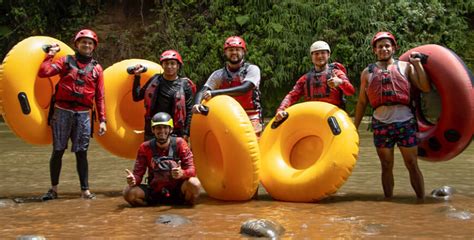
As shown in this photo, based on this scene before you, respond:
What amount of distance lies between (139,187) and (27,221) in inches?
38.3

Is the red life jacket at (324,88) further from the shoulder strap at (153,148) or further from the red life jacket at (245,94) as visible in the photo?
the shoulder strap at (153,148)

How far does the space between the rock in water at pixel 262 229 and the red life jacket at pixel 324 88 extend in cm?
189

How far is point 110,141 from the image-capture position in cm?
603

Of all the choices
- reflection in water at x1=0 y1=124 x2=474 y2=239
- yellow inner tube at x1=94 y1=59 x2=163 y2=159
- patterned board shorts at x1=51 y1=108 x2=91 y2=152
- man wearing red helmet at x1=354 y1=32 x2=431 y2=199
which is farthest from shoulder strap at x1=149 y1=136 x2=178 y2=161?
man wearing red helmet at x1=354 y1=32 x2=431 y2=199

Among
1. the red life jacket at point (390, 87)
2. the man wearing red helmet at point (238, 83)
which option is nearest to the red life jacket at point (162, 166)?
the man wearing red helmet at point (238, 83)

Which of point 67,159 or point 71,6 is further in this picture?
point 71,6

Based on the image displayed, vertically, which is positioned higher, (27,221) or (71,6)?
(71,6)

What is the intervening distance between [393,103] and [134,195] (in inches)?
93.4

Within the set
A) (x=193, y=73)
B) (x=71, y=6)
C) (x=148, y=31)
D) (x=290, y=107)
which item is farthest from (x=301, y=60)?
(x=290, y=107)

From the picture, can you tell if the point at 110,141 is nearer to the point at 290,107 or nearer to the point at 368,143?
the point at 290,107

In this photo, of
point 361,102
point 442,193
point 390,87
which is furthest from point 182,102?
point 442,193

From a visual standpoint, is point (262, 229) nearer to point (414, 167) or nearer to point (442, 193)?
point (414, 167)

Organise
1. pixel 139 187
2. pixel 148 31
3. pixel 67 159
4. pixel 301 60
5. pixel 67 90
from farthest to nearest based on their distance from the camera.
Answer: pixel 148 31, pixel 301 60, pixel 67 159, pixel 67 90, pixel 139 187

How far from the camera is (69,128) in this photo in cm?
557
